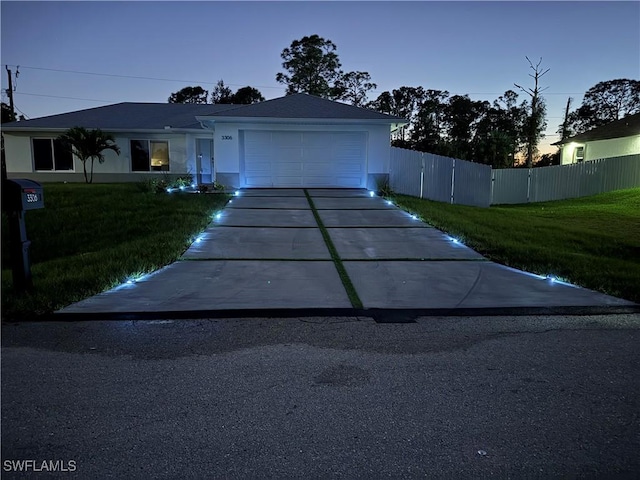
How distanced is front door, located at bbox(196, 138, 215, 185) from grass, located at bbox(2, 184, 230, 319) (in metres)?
6.50

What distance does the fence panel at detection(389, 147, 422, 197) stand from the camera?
18203mm

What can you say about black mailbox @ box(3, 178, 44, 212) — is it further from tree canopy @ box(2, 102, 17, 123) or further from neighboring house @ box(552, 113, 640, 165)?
tree canopy @ box(2, 102, 17, 123)

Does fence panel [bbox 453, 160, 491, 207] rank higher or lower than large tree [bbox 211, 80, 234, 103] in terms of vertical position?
lower

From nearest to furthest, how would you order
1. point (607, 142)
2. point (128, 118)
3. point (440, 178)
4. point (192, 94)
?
point (440, 178)
point (128, 118)
point (607, 142)
point (192, 94)

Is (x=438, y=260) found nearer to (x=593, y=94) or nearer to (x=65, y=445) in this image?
(x=65, y=445)

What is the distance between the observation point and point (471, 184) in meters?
17.7

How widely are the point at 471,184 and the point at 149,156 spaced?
1520cm

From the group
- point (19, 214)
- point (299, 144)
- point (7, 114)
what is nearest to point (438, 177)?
point (299, 144)

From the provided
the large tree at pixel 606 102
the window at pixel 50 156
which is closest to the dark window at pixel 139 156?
the window at pixel 50 156

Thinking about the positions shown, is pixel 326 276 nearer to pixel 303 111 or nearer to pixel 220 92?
pixel 303 111

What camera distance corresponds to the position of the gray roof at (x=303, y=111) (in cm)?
1736

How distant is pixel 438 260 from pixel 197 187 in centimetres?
1146

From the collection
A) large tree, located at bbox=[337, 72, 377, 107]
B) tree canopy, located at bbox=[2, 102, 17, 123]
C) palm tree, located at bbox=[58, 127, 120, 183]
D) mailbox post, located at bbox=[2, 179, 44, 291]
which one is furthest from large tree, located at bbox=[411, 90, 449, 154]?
mailbox post, located at bbox=[2, 179, 44, 291]

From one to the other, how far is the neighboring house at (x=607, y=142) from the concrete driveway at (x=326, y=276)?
2172cm
